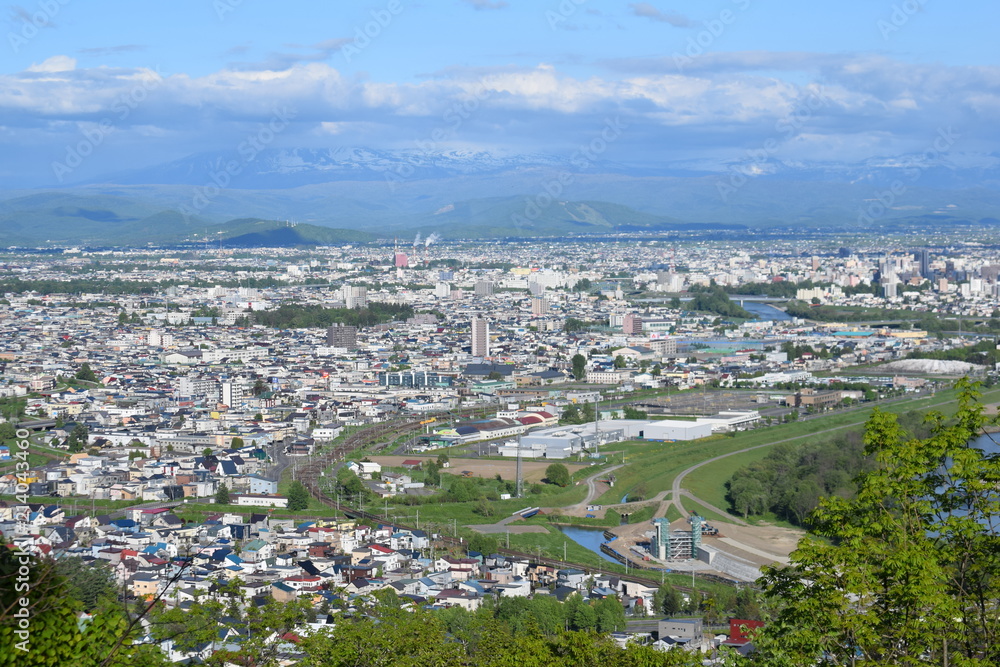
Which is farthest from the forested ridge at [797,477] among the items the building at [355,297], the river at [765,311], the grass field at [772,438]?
the building at [355,297]

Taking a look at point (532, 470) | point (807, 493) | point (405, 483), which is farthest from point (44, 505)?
point (807, 493)

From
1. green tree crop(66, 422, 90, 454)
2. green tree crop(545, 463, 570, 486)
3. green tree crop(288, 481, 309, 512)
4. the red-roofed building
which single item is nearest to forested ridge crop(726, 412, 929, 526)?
green tree crop(545, 463, 570, 486)

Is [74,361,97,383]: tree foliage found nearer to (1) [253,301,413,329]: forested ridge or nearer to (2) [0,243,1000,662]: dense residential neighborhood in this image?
(2) [0,243,1000,662]: dense residential neighborhood

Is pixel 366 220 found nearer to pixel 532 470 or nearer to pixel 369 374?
pixel 369 374

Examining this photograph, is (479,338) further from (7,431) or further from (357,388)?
(7,431)

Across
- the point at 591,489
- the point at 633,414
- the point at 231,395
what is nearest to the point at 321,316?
the point at 231,395

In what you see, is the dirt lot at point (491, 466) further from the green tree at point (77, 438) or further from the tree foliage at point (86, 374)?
the tree foliage at point (86, 374)
